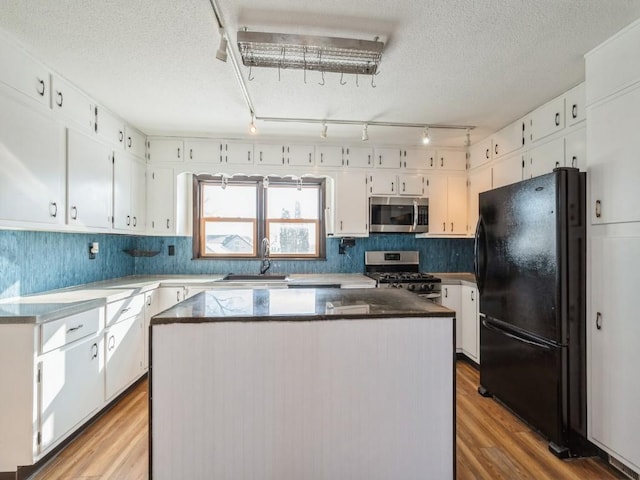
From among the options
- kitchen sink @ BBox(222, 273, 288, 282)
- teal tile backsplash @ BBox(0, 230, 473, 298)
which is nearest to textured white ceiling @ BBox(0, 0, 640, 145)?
teal tile backsplash @ BBox(0, 230, 473, 298)

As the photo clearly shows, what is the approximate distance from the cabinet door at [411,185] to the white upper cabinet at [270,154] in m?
1.42

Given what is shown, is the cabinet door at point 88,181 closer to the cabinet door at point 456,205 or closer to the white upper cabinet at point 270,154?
the white upper cabinet at point 270,154

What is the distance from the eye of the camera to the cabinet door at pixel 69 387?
181cm

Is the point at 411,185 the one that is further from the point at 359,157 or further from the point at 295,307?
the point at 295,307

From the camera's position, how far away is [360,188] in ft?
12.0

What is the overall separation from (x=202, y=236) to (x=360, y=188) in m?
2.04

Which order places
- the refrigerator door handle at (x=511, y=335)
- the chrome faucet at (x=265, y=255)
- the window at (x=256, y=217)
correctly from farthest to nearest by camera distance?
the window at (x=256, y=217)
the chrome faucet at (x=265, y=255)
the refrigerator door handle at (x=511, y=335)

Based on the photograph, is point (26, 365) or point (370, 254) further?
point (370, 254)

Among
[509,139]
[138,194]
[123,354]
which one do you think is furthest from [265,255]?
[509,139]

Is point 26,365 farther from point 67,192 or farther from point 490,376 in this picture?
point 490,376

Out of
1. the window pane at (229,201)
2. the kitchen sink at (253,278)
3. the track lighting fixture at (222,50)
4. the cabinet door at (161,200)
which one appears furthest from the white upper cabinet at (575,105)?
the cabinet door at (161,200)

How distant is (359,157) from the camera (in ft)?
12.1

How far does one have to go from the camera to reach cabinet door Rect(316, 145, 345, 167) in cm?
363

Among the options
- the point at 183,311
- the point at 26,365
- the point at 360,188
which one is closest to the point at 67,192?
the point at 26,365
